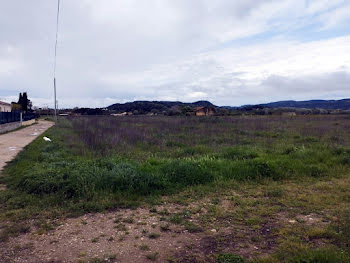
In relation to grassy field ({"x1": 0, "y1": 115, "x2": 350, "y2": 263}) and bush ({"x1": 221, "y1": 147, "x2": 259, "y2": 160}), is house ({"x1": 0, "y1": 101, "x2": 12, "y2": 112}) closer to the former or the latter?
grassy field ({"x1": 0, "y1": 115, "x2": 350, "y2": 263})

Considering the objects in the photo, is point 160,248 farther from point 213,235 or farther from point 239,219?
point 239,219

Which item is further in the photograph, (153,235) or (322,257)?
(153,235)

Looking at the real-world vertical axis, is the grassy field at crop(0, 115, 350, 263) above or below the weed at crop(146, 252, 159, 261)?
above

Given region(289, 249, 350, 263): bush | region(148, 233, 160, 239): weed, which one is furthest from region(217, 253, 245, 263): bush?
region(148, 233, 160, 239): weed

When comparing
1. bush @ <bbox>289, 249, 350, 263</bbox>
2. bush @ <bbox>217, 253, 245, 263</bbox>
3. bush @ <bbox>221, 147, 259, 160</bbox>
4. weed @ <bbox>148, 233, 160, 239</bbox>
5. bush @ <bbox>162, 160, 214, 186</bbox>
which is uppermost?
bush @ <bbox>221, 147, 259, 160</bbox>

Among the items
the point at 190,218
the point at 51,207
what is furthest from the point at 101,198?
the point at 190,218

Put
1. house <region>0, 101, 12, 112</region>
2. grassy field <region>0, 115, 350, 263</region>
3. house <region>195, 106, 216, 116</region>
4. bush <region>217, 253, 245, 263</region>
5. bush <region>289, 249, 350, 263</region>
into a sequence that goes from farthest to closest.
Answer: house <region>195, 106, 216, 116</region> → house <region>0, 101, 12, 112</region> → grassy field <region>0, 115, 350, 263</region> → bush <region>217, 253, 245, 263</region> → bush <region>289, 249, 350, 263</region>

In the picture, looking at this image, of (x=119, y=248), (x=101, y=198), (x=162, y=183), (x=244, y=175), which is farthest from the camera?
(x=244, y=175)

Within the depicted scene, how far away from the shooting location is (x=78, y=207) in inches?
171

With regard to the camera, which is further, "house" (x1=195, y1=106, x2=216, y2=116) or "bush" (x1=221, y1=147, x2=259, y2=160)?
"house" (x1=195, y1=106, x2=216, y2=116)

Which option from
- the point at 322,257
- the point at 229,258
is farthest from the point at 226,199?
the point at 322,257

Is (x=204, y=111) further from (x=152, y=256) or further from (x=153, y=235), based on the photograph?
(x=152, y=256)

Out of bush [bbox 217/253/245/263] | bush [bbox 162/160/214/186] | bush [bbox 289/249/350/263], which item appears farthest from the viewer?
bush [bbox 162/160/214/186]

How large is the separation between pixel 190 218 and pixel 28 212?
238cm
